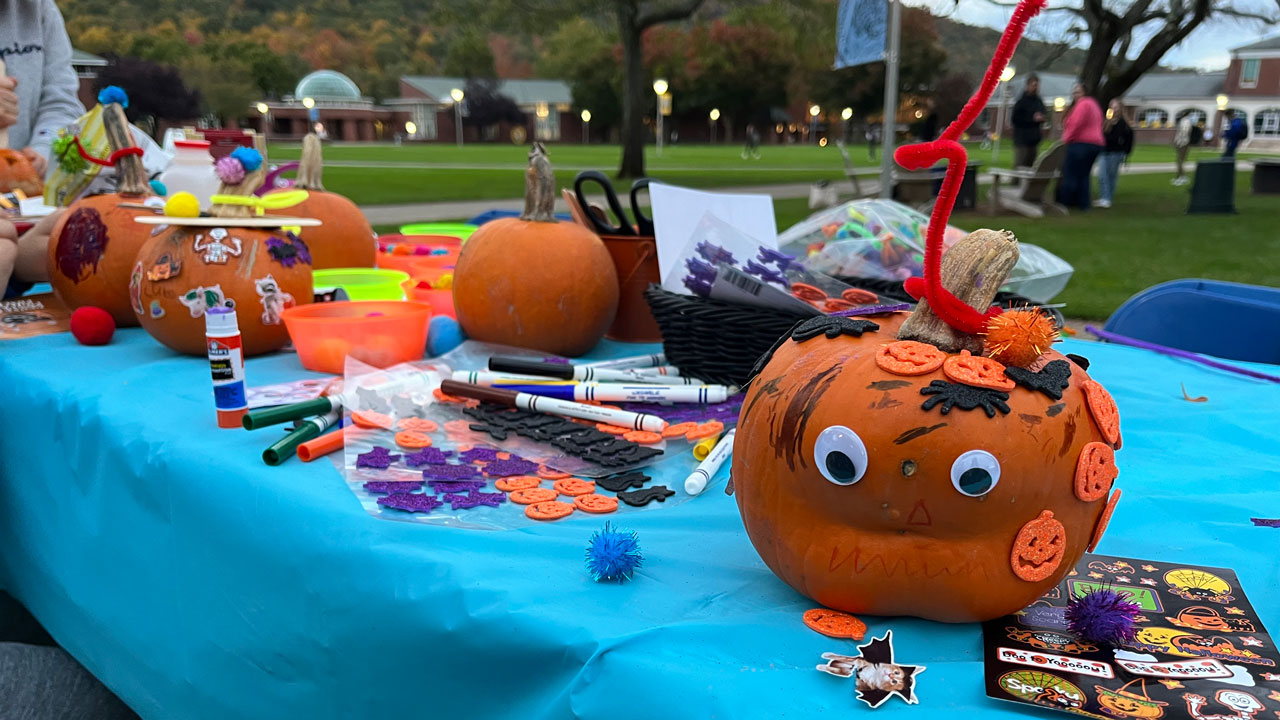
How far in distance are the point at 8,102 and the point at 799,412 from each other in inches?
107

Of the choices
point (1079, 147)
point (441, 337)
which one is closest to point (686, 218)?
point (441, 337)

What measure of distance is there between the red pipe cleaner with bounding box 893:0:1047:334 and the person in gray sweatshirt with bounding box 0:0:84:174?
2958 mm

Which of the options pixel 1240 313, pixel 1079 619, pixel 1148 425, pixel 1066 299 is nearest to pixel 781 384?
pixel 1079 619

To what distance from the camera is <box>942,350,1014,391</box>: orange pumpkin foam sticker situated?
718 mm

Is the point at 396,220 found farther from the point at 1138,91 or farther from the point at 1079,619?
the point at 1138,91

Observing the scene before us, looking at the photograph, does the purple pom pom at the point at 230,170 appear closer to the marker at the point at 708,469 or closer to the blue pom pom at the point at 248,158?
the blue pom pom at the point at 248,158

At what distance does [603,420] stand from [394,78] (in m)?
67.1

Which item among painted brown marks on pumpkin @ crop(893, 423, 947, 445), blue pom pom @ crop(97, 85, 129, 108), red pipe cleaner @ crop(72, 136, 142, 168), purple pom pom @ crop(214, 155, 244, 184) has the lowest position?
painted brown marks on pumpkin @ crop(893, 423, 947, 445)

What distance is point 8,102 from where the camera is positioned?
7.92 feet

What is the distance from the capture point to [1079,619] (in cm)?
75

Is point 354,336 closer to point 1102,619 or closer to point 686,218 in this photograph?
point 686,218

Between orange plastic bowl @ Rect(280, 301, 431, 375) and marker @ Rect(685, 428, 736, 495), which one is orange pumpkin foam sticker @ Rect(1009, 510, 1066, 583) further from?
orange plastic bowl @ Rect(280, 301, 431, 375)

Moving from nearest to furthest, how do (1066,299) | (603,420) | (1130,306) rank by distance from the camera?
(603,420), (1130,306), (1066,299)

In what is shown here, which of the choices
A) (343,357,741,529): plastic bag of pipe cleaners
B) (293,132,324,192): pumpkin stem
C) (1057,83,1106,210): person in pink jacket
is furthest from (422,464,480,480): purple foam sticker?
(1057,83,1106,210): person in pink jacket
